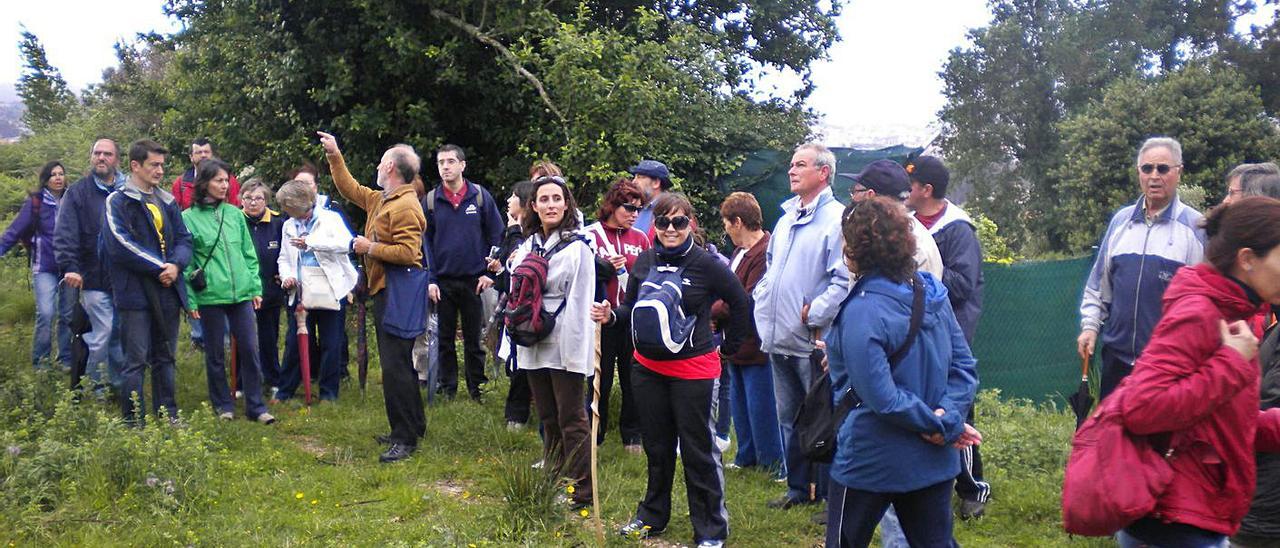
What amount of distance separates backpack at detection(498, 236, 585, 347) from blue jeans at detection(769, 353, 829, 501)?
4.44 ft

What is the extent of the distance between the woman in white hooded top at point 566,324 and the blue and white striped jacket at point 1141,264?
2.66m

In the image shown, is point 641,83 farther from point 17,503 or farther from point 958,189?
point 958,189

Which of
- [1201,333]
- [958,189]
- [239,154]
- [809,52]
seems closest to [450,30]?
[239,154]

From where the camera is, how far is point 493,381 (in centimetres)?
888

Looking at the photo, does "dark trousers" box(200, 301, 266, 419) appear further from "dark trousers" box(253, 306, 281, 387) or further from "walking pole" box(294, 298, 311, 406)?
"dark trousers" box(253, 306, 281, 387)

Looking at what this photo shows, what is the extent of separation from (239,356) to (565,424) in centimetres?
362

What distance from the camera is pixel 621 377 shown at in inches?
277

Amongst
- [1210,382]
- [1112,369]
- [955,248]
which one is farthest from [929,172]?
[1210,382]

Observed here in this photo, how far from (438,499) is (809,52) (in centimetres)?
1363

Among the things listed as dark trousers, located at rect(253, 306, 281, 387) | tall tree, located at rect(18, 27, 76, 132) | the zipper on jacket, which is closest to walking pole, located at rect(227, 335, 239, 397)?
dark trousers, located at rect(253, 306, 281, 387)

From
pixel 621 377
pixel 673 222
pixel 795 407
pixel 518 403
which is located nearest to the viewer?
pixel 673 222

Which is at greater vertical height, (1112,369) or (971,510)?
(1112,369)

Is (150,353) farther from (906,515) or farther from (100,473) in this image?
(906,515)

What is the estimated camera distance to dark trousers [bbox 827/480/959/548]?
363 cm
